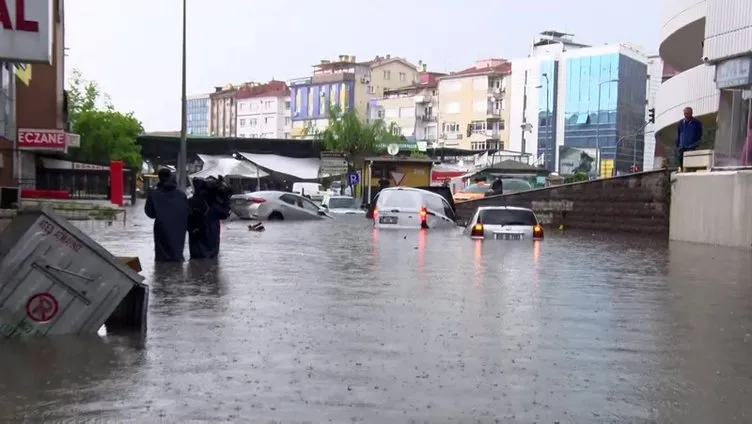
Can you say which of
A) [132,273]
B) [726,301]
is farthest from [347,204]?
[132,273]

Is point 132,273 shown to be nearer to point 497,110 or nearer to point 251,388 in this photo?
point 251,388

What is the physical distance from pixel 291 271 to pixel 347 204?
1109 inches

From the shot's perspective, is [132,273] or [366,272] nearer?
[132,273]

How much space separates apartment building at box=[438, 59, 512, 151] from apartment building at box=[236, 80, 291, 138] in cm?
4325

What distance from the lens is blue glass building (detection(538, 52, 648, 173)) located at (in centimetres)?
9506

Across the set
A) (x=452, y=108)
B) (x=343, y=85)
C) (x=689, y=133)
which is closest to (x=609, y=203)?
(x=689, y=133)

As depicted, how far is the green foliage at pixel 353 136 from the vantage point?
76.8m

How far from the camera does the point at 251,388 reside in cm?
639

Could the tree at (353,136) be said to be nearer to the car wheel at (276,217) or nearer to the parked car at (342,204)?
the parked car at (342,204)

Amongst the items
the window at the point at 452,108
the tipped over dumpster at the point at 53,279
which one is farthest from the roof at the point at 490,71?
the tipped over dumpster at the point at 53,279

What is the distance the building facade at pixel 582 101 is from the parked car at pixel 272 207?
194 feet

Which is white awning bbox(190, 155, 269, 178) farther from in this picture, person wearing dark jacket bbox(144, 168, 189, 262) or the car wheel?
person wearing dark jacket bbox(144, 168, 189, 262)

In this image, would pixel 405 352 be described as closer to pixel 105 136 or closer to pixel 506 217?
pixel 506 217

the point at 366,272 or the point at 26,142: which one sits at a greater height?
the point at 26,142
